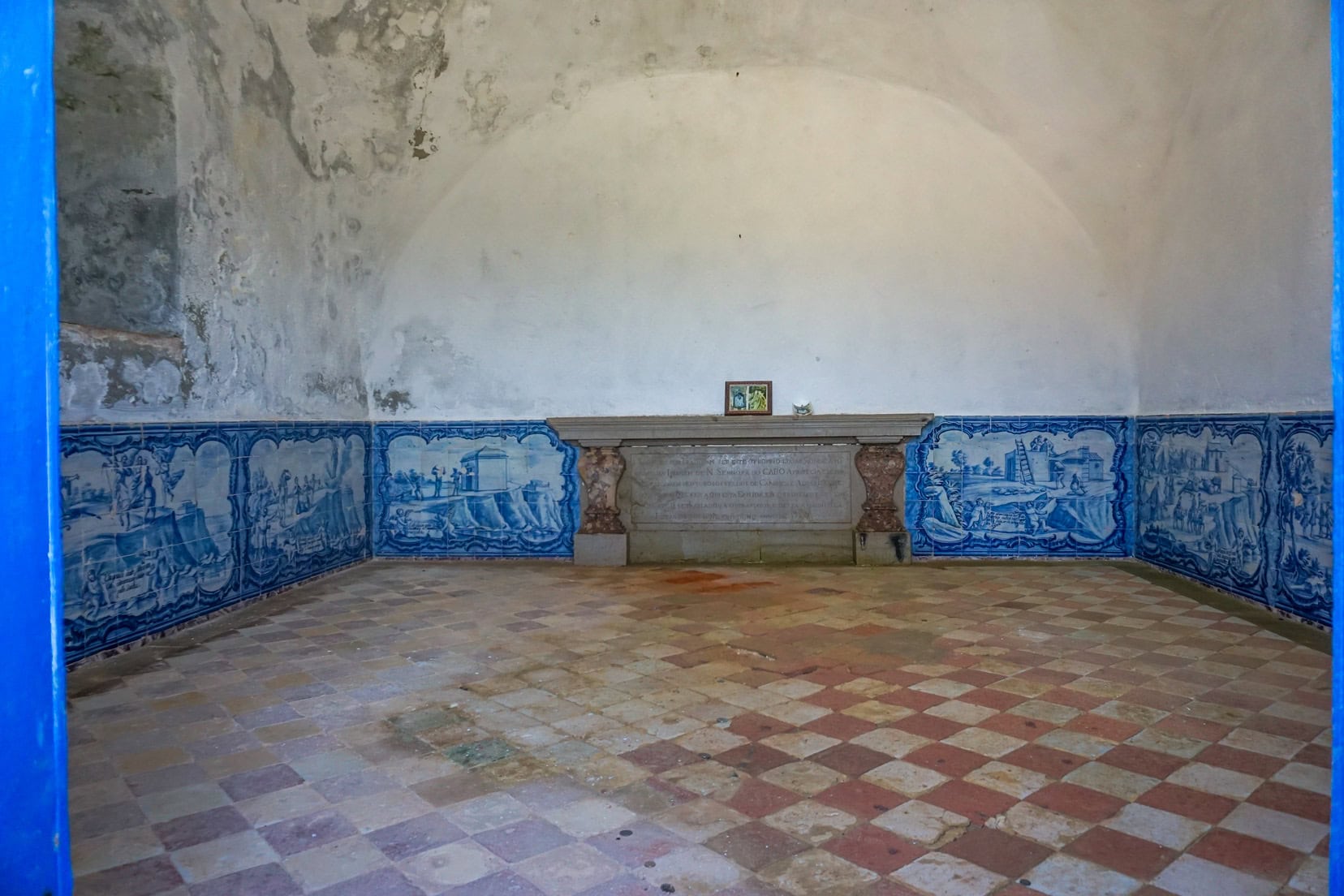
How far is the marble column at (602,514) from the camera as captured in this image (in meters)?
7.02

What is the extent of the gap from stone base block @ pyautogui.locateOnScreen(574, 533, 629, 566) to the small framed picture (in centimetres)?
137

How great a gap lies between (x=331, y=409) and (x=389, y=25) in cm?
284

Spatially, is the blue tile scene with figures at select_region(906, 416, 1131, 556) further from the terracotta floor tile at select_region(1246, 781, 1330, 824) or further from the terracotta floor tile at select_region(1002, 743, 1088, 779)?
the terracotta floor tile at select_region(1246, 781, 1330, 824)

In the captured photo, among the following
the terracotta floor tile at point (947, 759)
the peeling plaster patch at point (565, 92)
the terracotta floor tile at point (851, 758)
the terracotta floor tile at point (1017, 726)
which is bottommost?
the terracotta floor tile at point (851, 758)

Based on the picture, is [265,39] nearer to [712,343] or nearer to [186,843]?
[712,343]

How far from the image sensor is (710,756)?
303 cm

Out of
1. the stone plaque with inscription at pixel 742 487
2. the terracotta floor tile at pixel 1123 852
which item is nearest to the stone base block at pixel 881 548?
the stone plaque with inscription at pixel 742 487

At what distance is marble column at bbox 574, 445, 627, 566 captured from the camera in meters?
7.02

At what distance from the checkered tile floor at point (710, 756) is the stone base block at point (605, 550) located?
1810mm

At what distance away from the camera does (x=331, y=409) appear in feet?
22.2

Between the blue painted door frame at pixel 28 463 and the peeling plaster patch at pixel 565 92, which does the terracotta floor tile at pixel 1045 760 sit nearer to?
the blue painted door frame at pixel 28 463

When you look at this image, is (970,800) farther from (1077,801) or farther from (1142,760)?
(1142,760)

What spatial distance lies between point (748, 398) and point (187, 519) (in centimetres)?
410

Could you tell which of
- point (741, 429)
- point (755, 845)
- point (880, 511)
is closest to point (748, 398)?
point (741, 429)
